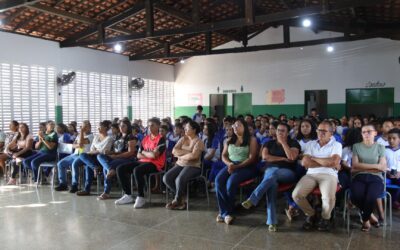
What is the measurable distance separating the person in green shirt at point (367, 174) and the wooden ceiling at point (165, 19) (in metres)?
2.86

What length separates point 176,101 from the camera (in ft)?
46.7

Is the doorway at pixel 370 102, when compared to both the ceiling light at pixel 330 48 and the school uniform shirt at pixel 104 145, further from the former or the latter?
the school uniform shirt at pixel 104 145

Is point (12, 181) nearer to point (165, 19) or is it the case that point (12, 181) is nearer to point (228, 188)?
point (228, 188)

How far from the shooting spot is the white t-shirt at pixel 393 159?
395cm

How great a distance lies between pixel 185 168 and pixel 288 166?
143cm

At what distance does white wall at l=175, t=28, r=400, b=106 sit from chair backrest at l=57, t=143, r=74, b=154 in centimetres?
782

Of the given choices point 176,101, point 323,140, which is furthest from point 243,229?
point 176,101

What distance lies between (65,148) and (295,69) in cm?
853

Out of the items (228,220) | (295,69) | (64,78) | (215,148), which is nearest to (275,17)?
(215,148)

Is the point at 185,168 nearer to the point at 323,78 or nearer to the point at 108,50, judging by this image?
the point at 108,50

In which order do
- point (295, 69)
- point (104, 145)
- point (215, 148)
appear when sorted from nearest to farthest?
1. point (215, 148)
2. point (104, 145)
3. point (295, 69)

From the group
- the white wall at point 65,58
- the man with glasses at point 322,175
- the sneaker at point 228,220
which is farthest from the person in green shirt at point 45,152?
the man with glasses at point 322,175

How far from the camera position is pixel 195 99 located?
44.7 ft

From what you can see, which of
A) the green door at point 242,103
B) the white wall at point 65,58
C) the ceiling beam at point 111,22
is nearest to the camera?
the ceiling beam at point 111,22
